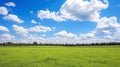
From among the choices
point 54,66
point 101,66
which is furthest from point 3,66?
point 101,66

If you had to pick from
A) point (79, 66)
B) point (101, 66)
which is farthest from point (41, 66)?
point (101, 66)

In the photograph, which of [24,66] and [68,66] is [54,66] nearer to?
[68,66]

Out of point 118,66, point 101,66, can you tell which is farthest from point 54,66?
point 118,66

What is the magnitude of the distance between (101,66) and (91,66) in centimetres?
90

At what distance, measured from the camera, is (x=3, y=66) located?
1401 cm

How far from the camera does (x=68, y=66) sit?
1448 cm

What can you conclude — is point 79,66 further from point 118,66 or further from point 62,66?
point 118,66

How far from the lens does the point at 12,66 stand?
46.4ft

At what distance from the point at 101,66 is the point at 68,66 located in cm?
283

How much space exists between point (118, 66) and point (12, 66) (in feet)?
29.3

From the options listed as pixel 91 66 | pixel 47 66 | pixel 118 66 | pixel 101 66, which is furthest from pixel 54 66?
pixel 118 66

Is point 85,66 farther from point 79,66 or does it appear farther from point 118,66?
point 118,66

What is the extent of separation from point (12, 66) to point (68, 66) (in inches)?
185

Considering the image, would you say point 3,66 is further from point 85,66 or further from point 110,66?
point 110,66
